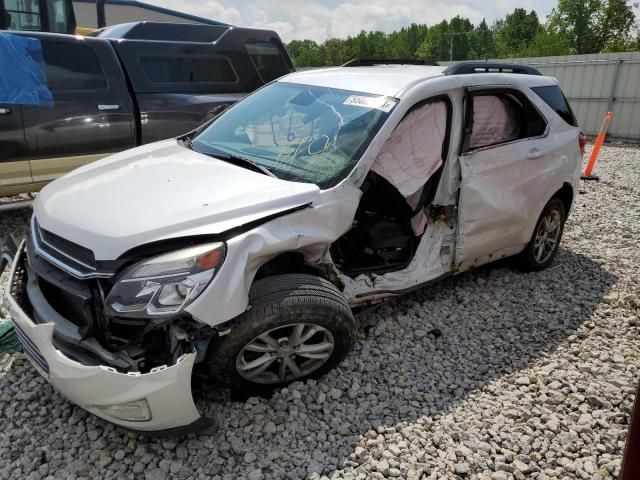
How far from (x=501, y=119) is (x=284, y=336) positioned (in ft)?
8.18

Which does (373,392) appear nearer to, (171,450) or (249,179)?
(171,450)

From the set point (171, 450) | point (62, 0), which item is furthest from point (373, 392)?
point (62, 0)

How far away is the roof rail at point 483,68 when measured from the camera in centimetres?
351

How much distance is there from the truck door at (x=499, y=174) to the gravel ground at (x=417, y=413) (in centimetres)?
53

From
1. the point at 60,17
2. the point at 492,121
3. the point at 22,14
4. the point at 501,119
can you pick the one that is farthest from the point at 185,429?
the point at 60,17

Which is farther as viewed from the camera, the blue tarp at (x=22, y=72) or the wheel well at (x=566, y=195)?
the blue tarp at (x=22, y=72)

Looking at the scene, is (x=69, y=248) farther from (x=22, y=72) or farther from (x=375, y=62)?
(x=22, y=72)

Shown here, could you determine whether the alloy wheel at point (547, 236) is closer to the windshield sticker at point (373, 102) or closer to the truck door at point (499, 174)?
the truck door at point (499, 174)

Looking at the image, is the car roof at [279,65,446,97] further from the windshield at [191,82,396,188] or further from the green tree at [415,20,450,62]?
the green tree at [415,20,450,62]

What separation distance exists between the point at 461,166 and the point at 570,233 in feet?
9.59

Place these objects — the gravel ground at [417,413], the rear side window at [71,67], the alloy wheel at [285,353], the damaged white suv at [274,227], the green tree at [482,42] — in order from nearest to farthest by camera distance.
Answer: the damaged white suv at [274,227] < the gravel ground at [417,413] < the alloy wheel at [285,353] < the rear side window at [71,67] < the green tree at [482,42]

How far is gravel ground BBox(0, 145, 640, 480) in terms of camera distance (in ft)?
7.80

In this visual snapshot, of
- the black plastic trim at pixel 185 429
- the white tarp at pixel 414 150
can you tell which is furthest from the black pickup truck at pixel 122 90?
the black plastic trim at pixel 185 429

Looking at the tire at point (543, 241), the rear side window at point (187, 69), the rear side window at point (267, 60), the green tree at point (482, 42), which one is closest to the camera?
the tire at point (543, 241)
